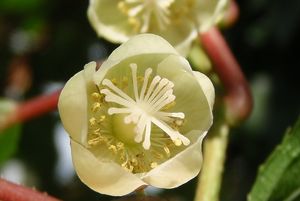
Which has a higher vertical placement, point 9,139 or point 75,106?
point 75,106

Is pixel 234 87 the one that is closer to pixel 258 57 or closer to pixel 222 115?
pixel 222 115

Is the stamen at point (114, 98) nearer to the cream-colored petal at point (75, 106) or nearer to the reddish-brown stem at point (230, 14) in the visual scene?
the cream-colored petal at point (75, 106)

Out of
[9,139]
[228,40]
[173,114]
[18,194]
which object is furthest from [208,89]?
[228,40]

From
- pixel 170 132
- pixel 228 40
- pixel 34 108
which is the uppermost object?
pixel 170 132

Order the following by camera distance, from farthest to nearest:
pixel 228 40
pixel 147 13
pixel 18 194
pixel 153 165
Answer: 1. pixel 228 40
2. pixel 147 13
3. pixel 153 165
4. pixel 18 194

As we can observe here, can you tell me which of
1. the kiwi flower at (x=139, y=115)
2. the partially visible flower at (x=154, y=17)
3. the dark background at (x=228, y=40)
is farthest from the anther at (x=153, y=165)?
the dark background at (x=228, y=40)

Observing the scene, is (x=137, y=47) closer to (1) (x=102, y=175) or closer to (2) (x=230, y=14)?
(1) (x=102, y=175)

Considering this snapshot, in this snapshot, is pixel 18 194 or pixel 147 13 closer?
pixel 18 194

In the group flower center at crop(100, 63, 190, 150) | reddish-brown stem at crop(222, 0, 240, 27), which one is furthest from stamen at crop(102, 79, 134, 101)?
reddish-brown stem at crop(222, 0, 240, 27)

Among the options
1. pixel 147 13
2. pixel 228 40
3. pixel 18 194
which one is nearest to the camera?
pixel 18 194
